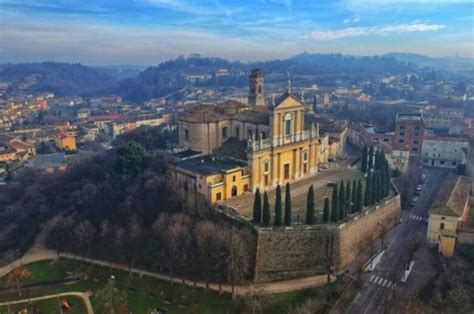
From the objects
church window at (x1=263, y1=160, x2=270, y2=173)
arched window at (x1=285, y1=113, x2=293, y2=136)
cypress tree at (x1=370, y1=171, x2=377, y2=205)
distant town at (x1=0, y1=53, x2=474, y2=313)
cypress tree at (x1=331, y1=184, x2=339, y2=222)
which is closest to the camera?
distant town at (x1=0, y1=53, x2=474, y2=313)

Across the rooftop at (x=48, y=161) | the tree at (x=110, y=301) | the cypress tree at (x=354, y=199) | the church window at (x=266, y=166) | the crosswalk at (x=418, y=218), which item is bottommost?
the tree at (x=110, y=301)

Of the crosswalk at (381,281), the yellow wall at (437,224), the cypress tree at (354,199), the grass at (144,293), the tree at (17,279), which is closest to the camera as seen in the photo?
the grass at (144,293)

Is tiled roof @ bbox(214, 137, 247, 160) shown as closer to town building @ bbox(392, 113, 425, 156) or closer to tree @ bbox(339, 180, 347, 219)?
tree @ bbox(339, 180, 347, 219)

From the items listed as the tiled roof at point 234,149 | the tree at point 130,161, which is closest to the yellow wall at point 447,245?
the tiled roof at point 234,149

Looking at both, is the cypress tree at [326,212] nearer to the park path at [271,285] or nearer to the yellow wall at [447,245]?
the park path at [271,285]

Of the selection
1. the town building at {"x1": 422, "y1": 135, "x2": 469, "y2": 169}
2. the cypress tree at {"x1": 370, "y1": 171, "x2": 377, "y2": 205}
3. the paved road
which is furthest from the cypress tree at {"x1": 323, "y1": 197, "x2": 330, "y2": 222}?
the town building at {"x1": 422, "y1": 135, "x2": 469, "y2": 169}

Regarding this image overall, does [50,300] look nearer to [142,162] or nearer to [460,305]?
[142,162]
